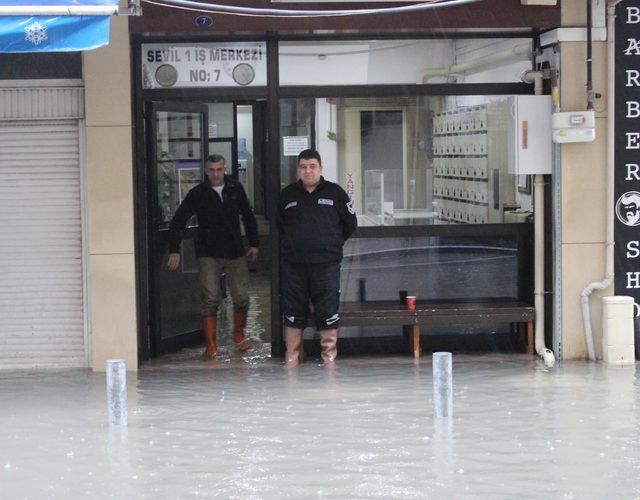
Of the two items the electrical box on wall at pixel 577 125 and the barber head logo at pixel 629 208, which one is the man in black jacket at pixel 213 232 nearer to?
the electrical box on wall at pixel 577 125

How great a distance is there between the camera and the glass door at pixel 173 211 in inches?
441

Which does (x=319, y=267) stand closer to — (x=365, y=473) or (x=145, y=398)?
(x=145, y=398)

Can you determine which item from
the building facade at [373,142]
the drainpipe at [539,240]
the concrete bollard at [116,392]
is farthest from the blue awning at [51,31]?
the drainpipe at [539,240]

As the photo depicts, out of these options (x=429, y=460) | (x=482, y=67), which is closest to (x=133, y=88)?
(x=482, y=67)

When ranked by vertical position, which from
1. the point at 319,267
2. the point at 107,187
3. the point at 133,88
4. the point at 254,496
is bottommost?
the point at 254,496

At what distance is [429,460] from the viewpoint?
24.6ft

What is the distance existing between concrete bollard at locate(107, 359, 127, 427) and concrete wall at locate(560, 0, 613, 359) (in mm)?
4324

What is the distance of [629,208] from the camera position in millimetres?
10812

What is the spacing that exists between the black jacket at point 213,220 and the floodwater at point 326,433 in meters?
1.10

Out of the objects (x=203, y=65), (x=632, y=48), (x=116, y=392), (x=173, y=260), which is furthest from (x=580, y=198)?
(x=116, y=392)

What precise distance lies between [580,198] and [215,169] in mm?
3308

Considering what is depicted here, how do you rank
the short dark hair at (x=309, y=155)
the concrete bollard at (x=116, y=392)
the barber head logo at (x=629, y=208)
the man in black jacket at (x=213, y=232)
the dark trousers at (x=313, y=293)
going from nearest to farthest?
the concrete bollard at (x=116, y=392) → the short dark hair at (x=309, y=155) → the dark trousers at (x=313, y=293) → the barber head logo at (x=629, y=208) → the man in black jacket at (x=213, y=232)

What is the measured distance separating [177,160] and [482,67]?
2968 millimetres

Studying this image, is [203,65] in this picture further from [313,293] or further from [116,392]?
[116,392]
